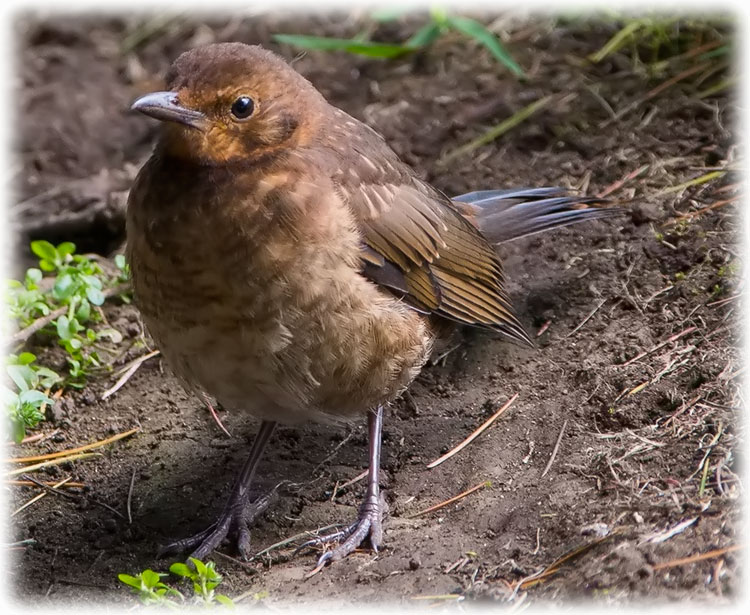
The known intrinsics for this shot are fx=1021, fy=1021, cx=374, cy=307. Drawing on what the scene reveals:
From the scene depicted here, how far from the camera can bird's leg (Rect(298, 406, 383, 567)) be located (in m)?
4.20

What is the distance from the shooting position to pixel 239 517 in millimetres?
4516

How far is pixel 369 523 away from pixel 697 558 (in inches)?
57.2

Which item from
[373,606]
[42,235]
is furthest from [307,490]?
[42,235]

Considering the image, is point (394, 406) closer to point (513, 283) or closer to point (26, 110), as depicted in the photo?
point (513, 283)

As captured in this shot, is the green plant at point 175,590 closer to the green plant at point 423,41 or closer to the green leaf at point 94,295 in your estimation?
the green leaf at point 94,295

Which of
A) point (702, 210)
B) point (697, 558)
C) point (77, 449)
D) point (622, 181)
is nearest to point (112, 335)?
point (77, 449)

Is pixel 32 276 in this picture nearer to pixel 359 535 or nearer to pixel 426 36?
pixel 359 535

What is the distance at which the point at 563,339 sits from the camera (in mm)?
5016

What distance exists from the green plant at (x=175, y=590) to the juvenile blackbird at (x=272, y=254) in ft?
1.38

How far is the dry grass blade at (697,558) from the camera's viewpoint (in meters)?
3.35

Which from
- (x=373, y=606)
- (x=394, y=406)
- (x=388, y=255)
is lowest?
(x=394, y=406)

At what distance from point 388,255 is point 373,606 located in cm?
145

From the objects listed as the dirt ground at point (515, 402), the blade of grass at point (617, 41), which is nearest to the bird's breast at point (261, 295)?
the dirt ground at point (515, 402)

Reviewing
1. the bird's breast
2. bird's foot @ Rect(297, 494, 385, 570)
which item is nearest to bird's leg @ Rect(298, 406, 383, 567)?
bird's foot @ Rect(297, 494, 385, 570)
